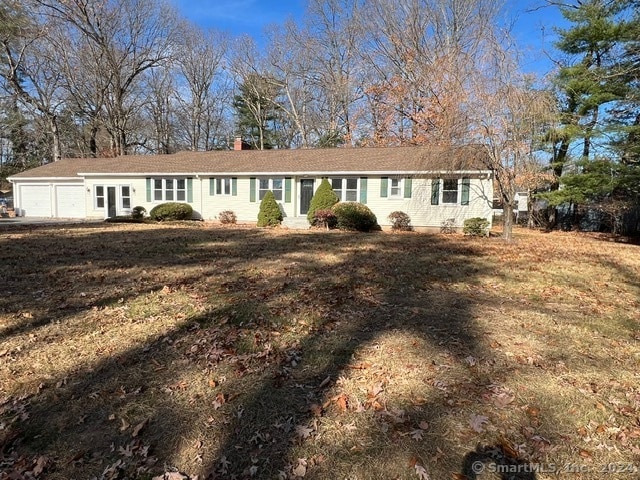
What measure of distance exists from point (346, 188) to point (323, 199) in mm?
1393

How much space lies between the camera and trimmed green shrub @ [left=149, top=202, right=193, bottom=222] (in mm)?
18603

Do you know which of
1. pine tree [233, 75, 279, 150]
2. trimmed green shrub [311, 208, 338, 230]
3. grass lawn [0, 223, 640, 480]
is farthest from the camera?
pine tree [233, 75, 279, 150]

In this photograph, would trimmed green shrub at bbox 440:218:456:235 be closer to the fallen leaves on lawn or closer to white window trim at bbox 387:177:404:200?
white window trim at bbox 387:177:404:200

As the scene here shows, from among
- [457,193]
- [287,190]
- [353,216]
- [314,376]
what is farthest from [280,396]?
[287,190]

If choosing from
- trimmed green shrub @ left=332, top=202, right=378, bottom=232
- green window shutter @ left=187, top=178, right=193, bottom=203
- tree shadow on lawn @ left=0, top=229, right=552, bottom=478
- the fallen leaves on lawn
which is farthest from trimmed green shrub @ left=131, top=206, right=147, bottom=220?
the fallen leaves on lawn

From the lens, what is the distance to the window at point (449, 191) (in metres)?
16.5

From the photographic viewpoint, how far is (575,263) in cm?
897

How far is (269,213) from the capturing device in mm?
17312

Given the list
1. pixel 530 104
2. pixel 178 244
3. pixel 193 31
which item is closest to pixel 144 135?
pixel 193 31

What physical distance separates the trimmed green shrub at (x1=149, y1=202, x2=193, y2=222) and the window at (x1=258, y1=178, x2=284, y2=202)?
379 centimetres

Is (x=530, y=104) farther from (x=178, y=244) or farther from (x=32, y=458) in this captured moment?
(x=32, y=458)

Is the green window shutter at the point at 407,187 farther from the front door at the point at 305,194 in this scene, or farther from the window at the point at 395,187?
the front door at the point at 305,194

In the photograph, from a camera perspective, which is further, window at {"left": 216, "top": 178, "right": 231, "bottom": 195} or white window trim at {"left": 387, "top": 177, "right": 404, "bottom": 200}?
window at {"left": 216, "top": 178, "right": 231, "bottom": 195}

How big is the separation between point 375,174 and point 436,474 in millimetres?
15581
